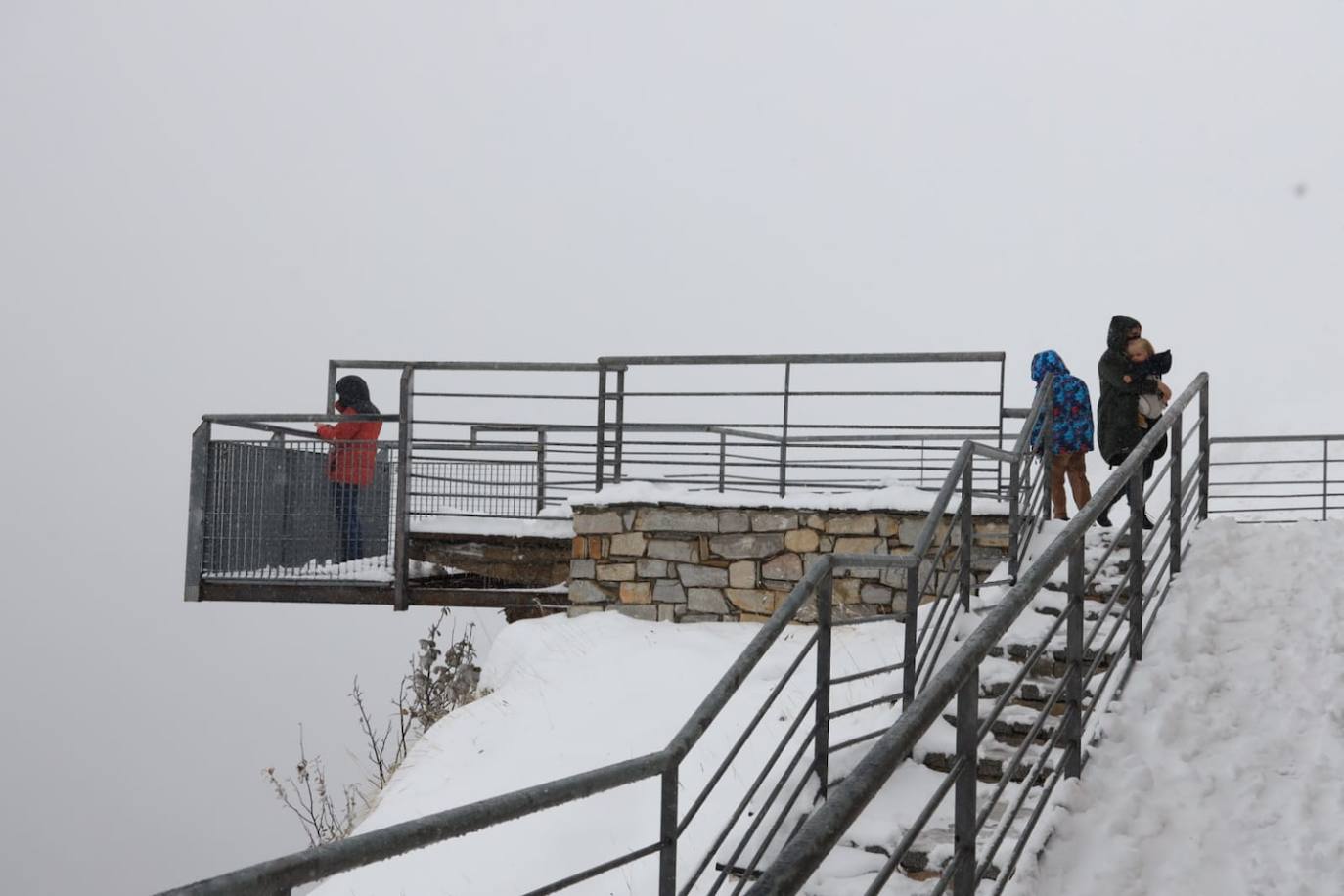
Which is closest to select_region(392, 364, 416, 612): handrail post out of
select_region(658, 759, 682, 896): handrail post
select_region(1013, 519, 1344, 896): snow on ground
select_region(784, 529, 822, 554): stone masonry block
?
select_region(784, 529, 822, 554): stone masonry block

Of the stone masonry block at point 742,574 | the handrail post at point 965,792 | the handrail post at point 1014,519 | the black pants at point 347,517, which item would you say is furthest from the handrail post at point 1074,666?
the black pants at point 347,517

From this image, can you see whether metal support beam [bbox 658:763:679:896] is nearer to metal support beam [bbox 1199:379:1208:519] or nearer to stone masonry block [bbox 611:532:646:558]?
metal support beam [bbox 1199:379:1208:519]

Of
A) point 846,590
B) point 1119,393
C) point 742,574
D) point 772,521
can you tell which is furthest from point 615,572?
point 1119,393

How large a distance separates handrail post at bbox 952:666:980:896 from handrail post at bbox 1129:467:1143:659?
7.74 ft

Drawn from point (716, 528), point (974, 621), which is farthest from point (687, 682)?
point (974, 621)

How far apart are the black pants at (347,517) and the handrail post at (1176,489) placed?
606 cm

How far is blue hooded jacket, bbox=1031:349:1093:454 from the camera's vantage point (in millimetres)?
8602

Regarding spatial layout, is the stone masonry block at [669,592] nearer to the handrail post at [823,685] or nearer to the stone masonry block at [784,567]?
the stone masonry block at [784,567]

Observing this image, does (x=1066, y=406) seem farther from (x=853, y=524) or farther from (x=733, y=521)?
(x=733, y=521)

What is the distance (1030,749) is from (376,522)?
20.1ft

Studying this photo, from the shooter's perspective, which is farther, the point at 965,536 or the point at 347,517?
the point at 347,517

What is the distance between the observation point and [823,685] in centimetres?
528

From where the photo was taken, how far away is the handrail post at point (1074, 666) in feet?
14.4

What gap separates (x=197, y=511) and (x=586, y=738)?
391cm
